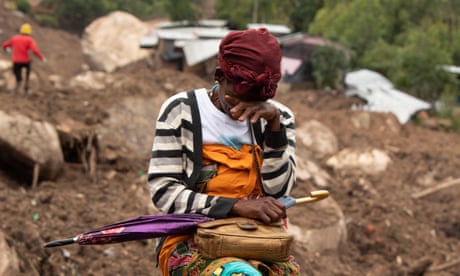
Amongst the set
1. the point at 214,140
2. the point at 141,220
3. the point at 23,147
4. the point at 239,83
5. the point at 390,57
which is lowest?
the point at 390,57

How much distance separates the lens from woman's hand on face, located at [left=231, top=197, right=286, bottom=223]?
231 centimetres

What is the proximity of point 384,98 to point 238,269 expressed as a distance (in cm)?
1988

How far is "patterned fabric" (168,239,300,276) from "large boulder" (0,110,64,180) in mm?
4265

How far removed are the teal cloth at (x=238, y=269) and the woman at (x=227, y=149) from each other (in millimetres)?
156

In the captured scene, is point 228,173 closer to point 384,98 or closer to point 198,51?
point 198,51

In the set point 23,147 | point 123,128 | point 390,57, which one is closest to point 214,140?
point 23,147

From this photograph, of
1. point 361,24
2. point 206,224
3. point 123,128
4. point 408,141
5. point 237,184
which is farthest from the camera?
point 361,24

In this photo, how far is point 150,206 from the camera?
21.7 feet

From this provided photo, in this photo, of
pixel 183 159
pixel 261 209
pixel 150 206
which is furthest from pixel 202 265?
pixel 150 206

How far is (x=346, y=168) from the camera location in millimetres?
11750

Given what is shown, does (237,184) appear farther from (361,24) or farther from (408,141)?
(361,24)

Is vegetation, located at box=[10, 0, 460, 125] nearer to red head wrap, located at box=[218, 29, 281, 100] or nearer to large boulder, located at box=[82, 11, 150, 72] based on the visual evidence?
large boulder, located at box=[82, 11, 150, 72]

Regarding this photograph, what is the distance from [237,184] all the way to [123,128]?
628 centimetres

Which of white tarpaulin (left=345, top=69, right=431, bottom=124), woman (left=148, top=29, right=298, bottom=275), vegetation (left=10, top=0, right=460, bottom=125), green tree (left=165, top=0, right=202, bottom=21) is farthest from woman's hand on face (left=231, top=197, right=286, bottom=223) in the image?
green tree (left=165, top=0, right=202, bottom=21)
